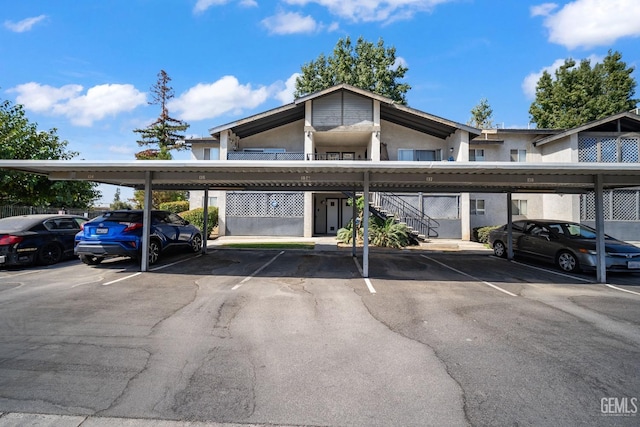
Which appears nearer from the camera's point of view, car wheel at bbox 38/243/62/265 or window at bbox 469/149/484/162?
car wheel at bbox 38/243/62/265

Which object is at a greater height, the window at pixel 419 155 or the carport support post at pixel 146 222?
the window at pixel 419 155

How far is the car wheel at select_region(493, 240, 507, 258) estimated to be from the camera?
12.6m

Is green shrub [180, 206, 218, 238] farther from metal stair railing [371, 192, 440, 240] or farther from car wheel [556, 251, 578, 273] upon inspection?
car wheel [556, 251, 578, 273]

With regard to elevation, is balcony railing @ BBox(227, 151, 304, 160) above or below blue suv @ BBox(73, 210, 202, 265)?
above

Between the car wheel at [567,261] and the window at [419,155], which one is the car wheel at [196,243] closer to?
the car wheel at [567,261]

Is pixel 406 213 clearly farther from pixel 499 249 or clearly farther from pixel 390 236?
pixel 499 249

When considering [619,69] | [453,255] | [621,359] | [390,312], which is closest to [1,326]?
[390,312]

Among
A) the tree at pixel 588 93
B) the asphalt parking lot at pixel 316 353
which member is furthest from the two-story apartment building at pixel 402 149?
the tree at pixel 588 93

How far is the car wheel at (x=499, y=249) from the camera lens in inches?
497

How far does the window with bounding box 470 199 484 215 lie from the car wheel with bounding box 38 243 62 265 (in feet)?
67.1

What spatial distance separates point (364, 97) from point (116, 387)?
18.0 m

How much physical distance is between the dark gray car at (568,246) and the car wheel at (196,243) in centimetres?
1195

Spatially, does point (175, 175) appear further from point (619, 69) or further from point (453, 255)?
point (619, 69)

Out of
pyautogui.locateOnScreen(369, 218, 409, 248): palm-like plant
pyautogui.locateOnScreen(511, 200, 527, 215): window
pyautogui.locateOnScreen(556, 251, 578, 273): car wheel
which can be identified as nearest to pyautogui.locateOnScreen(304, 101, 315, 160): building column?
pyautogui.locateOnScreen(369, 218, 409, 248): palm-like plant
